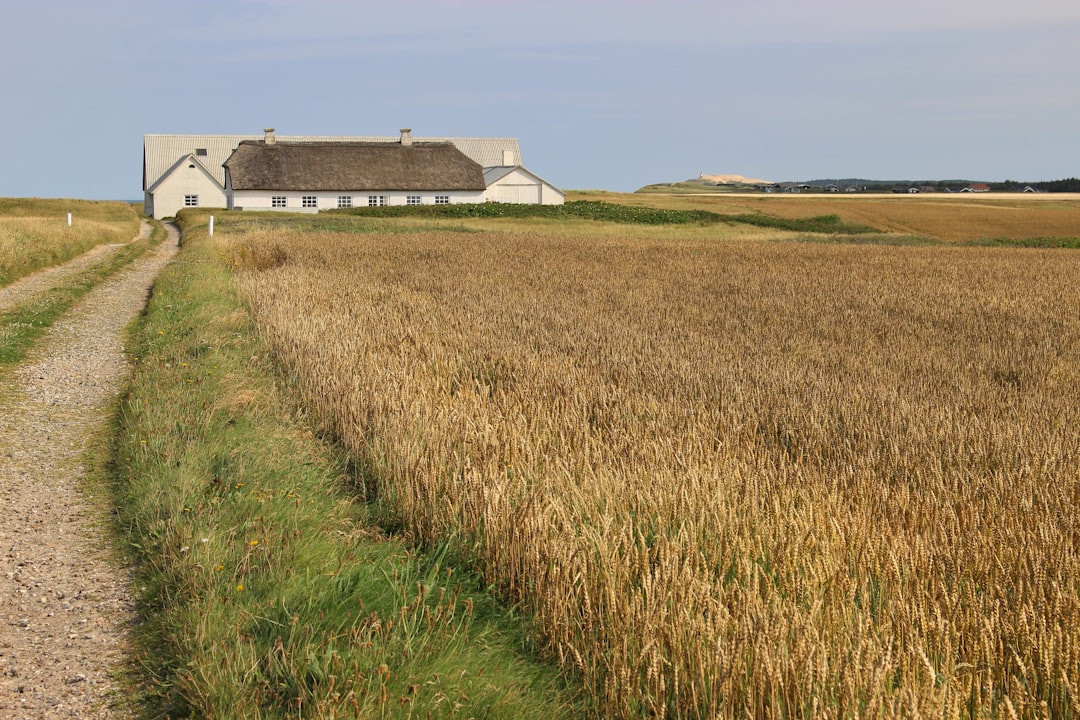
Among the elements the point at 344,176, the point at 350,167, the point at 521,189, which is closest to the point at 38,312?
the point at 344,176

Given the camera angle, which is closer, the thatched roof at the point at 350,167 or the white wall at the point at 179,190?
the thatched roof at the point at 350,167

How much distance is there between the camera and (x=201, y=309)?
532 inches

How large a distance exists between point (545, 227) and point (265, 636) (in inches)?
1973

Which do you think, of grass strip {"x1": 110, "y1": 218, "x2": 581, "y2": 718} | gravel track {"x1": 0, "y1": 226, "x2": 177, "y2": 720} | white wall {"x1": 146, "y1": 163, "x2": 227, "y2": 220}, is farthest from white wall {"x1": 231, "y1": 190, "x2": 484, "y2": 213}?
grass strip {"x1": 110, "y1": 218, "x2": 581, "y2": 718}

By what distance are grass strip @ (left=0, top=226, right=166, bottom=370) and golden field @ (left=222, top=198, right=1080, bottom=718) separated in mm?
2955

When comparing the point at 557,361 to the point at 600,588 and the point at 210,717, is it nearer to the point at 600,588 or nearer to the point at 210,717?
the point at 600,588

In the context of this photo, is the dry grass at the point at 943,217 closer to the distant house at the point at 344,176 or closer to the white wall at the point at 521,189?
the white wall at the point at 521,189

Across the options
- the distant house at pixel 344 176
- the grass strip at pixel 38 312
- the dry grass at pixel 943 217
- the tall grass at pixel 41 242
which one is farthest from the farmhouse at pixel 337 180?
the grass strip at pixel 38 312

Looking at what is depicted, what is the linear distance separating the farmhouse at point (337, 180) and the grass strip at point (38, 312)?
48469 millimetres

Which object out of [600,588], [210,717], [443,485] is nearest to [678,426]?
[443,485]

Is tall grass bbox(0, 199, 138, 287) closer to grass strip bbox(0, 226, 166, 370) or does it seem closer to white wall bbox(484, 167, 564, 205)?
grass strip bbox(0, 226, 166, 370)

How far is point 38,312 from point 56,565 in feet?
37.7

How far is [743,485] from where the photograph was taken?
5.33 meters

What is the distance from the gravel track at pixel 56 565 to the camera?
380cm
